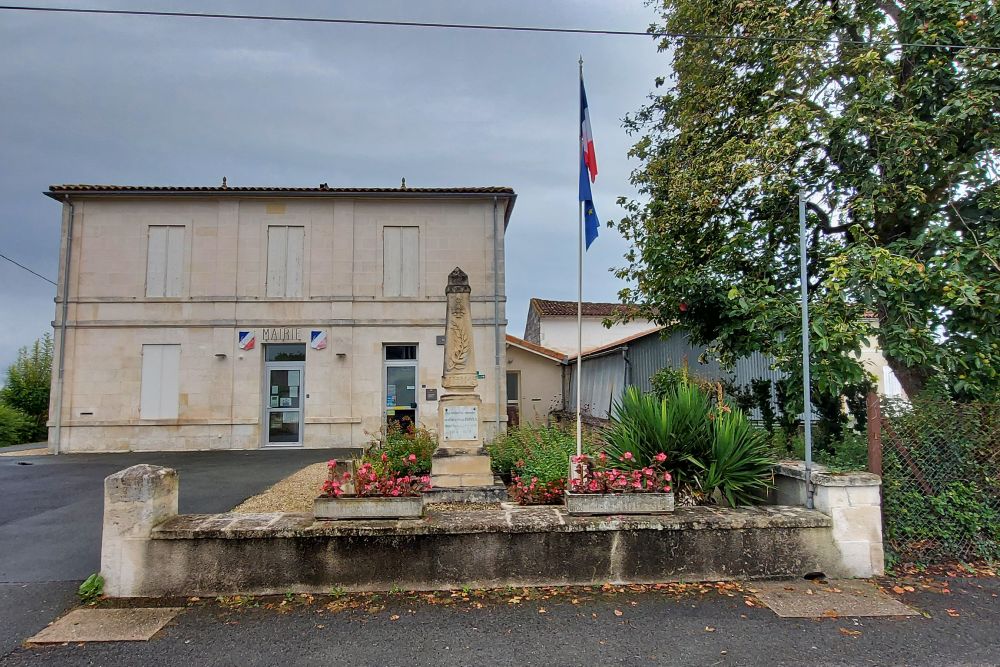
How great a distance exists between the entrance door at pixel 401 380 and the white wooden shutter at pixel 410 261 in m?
1.56

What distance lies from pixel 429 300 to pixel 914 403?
38.4 feet

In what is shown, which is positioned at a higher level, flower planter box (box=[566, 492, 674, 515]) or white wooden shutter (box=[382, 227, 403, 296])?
white wooden shutter (box=[382, 227, 403, 296])

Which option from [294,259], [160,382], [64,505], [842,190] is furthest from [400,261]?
[842,190]

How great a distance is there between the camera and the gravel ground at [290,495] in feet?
22.3

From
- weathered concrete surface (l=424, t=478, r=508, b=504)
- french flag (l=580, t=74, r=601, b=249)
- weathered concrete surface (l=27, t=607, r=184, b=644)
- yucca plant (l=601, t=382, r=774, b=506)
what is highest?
french flag (l=580, t=74, r=601, b=249)

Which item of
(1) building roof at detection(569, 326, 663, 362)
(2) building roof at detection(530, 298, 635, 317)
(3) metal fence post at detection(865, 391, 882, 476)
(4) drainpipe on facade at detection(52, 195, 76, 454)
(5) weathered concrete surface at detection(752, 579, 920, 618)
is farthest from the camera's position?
(2) building roof at detection(530, 298, 635, 317)

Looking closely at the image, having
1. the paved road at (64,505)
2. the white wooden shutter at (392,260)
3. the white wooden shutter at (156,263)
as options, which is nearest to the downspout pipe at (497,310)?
the white wooden shutter at (392,260)

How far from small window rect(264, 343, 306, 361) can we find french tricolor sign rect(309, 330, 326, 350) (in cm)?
40

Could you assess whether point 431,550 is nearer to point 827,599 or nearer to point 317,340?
point 827,599

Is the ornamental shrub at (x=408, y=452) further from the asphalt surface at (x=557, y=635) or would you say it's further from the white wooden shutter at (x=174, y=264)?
the white wooden shutter at (x=174, y=264)

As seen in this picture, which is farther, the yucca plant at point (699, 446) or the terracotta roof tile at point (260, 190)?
the terracotta roof tile at point (260, 190)

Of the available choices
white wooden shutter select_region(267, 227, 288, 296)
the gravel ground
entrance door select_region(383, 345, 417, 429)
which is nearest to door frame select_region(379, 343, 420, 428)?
entrance door select_region(383, 345, 417, 429)

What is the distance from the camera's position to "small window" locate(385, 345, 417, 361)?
15.1m

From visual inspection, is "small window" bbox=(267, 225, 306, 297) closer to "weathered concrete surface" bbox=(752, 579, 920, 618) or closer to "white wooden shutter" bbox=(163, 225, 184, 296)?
"white wooden shutter" bbox=(163, 225, 184, 296)
